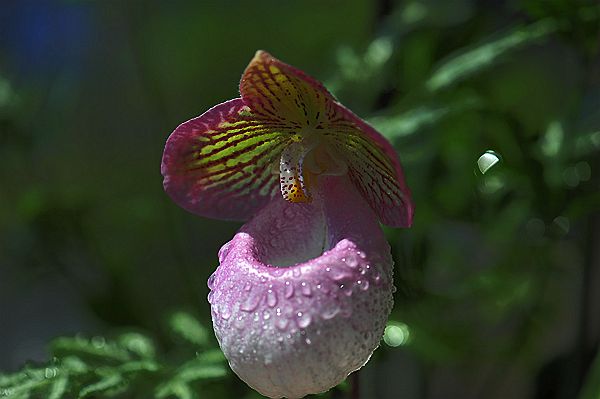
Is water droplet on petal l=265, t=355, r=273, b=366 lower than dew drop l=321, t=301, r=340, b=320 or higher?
lower

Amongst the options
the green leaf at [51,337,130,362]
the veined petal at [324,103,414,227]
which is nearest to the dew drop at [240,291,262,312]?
the veined petal at [324,103,414,227]

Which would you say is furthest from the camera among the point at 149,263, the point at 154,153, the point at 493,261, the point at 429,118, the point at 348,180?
the point at 154,153

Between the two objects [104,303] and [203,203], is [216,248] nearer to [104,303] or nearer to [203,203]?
[104,303]

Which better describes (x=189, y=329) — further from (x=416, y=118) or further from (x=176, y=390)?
(x=416, y=118)

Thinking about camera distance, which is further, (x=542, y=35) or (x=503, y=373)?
(x=503, y=373)

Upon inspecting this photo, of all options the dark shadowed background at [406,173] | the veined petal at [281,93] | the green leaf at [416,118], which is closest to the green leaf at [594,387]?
the dark shadowed background at [406,173]

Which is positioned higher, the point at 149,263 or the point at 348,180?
the point at 348,180

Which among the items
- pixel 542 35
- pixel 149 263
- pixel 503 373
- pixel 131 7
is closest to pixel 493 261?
pixel 503 373

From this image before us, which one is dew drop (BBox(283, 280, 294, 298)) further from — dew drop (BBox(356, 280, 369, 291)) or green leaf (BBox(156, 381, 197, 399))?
green leaf (BBox(156, 381, 197, 399))

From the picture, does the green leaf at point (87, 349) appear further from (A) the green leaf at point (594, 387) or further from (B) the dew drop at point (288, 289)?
(A) the green leaf at point (594, 387)
